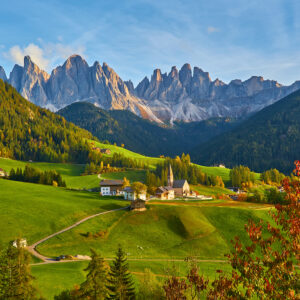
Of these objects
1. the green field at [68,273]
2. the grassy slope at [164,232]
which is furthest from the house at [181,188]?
the green field at [68,273]

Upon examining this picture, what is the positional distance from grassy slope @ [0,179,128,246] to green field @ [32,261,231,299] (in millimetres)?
18264

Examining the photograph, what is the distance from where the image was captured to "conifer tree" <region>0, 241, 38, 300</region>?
93.4 feet

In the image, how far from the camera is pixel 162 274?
174 ft

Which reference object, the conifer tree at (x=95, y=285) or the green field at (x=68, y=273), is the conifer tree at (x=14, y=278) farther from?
the green field at (x=68, y=273)

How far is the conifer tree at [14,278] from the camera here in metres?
28.5

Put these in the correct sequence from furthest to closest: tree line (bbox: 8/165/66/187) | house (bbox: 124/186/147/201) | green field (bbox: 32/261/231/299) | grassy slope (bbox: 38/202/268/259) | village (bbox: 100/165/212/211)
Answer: tree line (bbox: 8/165/66/187) < village (bbox: 100/165/212/211) < house (bbox: 124/186/147/201) < grassy slope (bbox: 38/202/268/259) < green field (bbox: 32/261/231/299)

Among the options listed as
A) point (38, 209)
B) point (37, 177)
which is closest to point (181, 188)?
point (38, 209)

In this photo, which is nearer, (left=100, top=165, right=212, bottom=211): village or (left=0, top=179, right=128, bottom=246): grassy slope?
(left=0, top=179, right=128, bottom=246): grassy slope

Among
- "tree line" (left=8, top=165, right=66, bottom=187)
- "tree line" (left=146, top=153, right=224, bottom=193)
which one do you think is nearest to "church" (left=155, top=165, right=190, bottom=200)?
"tree line" (left=146, top=153, right=224, bottom=193)

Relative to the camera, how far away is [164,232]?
82.3 m

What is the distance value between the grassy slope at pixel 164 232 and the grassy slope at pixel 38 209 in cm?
677

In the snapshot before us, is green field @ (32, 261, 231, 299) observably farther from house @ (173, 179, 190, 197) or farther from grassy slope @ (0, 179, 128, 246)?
house @ (173, 179, 190, 197)

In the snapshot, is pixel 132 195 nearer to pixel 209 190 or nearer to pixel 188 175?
pixel 209 190

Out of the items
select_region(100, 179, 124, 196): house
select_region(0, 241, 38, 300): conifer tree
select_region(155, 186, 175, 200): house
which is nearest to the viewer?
select_region(0, 241, 38, 300): conifer tree
